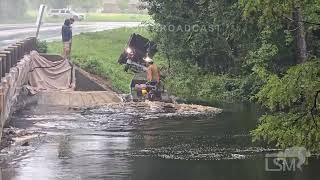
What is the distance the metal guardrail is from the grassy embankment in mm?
3295

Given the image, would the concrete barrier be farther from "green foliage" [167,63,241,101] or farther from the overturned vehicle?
"green foliage" [167,63,241,101]

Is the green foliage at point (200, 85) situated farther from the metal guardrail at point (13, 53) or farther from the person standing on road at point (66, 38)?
the metal guardrail at point (13, 53)

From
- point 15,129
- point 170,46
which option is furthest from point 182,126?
point 170,46

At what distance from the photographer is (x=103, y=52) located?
38.8 m

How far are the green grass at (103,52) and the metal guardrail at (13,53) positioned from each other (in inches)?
130

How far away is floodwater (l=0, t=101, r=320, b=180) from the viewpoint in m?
12.7

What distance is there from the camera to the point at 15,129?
1817cm

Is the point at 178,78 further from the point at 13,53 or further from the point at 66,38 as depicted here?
the point at 13,53

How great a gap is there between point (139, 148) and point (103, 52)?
23.9 m

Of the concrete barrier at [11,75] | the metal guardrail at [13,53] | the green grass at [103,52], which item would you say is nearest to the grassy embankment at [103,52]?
the green grass at [103,52]

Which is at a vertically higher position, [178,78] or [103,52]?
[103,52]

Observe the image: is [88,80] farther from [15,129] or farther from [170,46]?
[15,129]

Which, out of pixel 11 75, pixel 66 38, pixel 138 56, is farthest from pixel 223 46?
pixel 11 75

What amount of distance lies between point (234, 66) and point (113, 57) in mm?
9688
